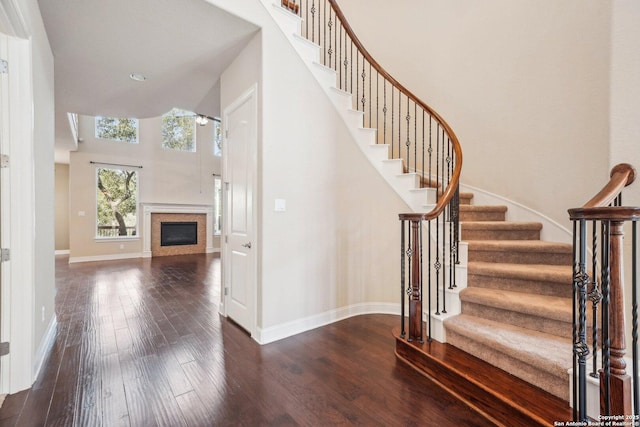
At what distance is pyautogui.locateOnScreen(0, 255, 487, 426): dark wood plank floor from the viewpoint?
1606mm

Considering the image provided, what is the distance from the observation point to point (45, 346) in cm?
233

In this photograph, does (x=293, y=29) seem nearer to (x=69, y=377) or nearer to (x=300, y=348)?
(x=300, y=348)

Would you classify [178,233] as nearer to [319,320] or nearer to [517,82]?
[319,320]

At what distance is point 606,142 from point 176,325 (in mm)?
4629

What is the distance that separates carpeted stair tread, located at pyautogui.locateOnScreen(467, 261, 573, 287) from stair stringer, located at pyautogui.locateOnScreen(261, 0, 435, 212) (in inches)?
33.3

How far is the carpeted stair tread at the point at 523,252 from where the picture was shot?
2464 millimetres

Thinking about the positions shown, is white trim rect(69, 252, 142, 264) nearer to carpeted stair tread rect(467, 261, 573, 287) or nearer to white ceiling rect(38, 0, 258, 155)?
white ceiling rect(38, 0, 258, 155)

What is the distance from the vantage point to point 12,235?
6.02 feet

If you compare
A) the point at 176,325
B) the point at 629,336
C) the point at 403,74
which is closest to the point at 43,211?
the point at 176,325

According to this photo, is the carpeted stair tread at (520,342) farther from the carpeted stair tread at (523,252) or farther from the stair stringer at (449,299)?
the carpeted stair tread at (523,252)

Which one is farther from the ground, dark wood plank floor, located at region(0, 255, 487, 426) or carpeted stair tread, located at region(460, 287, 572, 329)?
carpeted stair tread, located at region(460, 287, 572, 329)

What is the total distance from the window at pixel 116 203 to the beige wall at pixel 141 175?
141 mm

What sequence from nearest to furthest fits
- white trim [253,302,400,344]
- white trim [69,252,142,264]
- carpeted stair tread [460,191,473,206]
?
white trim [253,302,400,344] < carpeted stair tread [460,191,473,206] < white trim [69,252,142,264]

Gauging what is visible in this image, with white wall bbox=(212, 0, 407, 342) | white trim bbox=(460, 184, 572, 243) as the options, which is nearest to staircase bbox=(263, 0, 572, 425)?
white trim bbox=(460, 184, 572, 243)
